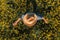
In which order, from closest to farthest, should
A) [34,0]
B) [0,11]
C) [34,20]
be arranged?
[34,20], [34,0], [0,11]

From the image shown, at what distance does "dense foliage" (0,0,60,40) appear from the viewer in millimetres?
3867

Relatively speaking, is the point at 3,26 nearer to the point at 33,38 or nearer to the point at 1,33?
the point at 1,33

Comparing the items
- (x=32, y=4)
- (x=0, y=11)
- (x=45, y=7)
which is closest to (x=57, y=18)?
(x=45, y=7)

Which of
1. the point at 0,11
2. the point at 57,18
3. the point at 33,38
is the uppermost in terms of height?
the point at 0,11

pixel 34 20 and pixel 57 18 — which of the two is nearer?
pixel 34 20

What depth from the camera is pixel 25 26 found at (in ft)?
13.0

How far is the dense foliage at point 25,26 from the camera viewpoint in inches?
152

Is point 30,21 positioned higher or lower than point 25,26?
higher

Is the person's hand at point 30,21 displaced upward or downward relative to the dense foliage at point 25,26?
upward

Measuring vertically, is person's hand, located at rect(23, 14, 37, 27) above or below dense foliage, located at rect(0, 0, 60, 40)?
above

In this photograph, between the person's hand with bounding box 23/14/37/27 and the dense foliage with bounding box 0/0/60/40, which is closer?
the person's hand with bounding box 23/14/37/27

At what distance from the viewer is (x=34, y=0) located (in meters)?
3.78

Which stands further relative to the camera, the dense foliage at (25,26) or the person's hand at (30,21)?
the dense foliage at (25,26)

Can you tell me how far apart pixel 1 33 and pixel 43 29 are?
0.86 m
